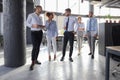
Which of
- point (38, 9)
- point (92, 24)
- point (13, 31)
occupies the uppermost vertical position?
point (38, 9)

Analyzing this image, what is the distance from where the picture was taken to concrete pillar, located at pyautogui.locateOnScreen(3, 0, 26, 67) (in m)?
6.18

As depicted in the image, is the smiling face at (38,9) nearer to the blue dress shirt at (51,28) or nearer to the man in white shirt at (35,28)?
the man in white shirt at (35,28)

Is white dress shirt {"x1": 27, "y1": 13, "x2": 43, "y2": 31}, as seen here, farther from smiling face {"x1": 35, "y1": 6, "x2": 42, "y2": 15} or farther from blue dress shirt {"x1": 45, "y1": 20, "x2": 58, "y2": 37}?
blue dress shirt {"x1": 45, "y1": 20, "x2": 58, "y2": 37}

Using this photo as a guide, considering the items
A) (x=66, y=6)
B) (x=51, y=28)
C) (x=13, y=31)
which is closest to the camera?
(x=13, y=31)

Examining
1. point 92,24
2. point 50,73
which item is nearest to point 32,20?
point 50,73

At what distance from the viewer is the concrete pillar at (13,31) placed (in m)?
6.18

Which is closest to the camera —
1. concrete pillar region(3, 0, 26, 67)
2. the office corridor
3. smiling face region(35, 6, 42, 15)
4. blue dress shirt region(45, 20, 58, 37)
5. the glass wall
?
the office corridor

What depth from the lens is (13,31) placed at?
6223 millimetres

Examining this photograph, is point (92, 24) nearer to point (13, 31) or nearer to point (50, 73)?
point (13, 31)

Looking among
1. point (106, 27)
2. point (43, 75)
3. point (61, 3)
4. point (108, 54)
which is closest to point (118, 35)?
point (108, 54)

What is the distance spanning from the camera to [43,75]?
517 centimetres

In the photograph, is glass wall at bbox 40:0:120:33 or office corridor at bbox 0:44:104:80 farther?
glass wall at bbox 40:0:120:33

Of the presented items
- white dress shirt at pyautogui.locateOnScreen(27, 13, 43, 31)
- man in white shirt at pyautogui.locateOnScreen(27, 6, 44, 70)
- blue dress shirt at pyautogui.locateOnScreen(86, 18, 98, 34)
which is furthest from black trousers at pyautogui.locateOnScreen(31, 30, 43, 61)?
blue dress shirt at pyautogui.locateOnScreen(86, 18, 98, 34)

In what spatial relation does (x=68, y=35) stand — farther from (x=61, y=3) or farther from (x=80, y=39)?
(x=61, y=3)
